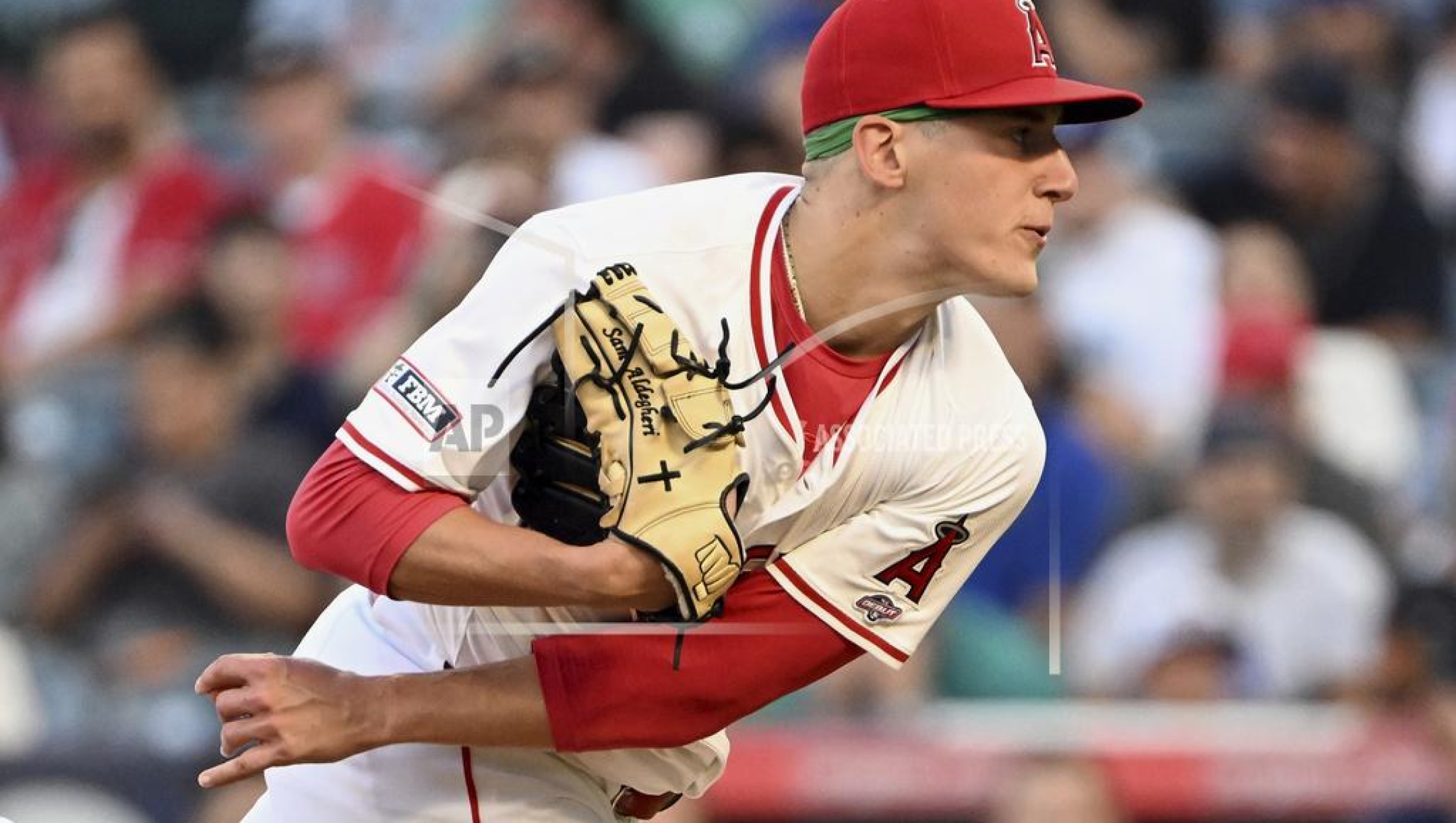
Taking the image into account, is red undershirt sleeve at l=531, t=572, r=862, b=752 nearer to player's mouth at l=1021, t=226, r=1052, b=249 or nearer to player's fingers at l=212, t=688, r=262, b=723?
player's fingers at l=212, t=688, r=262, b=723

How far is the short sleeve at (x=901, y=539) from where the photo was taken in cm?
250

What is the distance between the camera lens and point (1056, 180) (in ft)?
7.97

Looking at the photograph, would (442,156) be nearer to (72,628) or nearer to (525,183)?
(525,183)

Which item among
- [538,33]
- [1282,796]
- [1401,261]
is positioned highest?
[538,33]

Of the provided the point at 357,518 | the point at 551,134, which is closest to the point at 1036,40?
the point at 357,518

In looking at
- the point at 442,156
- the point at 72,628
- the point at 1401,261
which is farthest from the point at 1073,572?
the point at 72,628

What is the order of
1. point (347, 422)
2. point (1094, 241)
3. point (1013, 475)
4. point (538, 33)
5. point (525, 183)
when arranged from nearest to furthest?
point (347, 422) < point (1013, 475) < point (525, 183) < point (1094, 241) < point (538, 33)

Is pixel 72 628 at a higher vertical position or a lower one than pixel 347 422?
lower

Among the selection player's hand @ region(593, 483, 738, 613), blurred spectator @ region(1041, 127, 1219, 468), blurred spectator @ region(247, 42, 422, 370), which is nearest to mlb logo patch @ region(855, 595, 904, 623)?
player's hand @ region(593, 483, 738, 613)

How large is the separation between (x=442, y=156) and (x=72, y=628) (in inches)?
54.8

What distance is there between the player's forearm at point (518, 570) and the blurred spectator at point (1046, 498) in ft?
6.06

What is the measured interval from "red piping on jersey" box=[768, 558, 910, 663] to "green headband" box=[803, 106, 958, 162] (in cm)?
53

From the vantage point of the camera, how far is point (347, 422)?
2361 mm

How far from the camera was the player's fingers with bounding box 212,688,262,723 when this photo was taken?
7.72 ft
